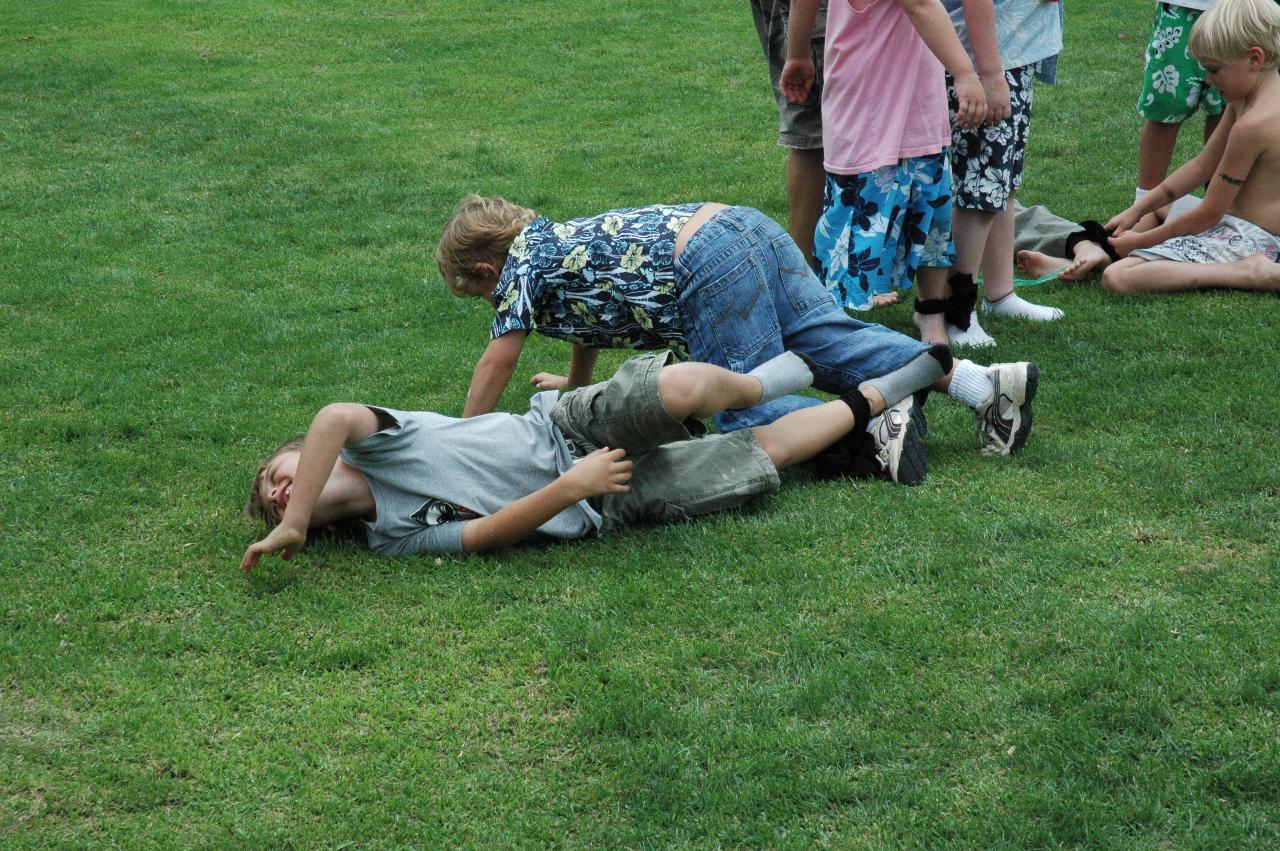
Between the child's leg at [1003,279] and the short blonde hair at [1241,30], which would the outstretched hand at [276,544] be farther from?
the short blonde hair at [1241,30]

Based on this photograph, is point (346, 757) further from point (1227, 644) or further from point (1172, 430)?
point (1172, 430)

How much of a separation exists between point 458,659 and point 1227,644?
6.01ft

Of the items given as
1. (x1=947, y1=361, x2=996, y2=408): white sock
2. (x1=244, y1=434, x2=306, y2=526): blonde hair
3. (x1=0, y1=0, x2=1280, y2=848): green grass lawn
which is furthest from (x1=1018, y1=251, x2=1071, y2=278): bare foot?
(x1=244, y1=434, x2=306, y2=526): blonde hair

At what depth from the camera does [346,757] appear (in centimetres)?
282

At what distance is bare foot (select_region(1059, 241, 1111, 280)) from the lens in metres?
5.68

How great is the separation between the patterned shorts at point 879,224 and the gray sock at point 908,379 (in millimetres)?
723

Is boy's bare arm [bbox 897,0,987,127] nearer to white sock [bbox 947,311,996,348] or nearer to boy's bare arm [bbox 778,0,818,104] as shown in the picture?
boy's bare arm [bbox 778,0,818,104]

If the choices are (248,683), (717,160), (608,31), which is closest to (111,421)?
(248,683)

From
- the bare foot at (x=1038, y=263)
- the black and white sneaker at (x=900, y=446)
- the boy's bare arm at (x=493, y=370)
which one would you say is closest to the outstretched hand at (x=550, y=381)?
the boy's bare arm at (x=493, y=370)

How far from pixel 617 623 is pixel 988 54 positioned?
2677 millimetres

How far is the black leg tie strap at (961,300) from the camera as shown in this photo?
A: 4.99 meters

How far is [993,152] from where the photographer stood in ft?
16.1

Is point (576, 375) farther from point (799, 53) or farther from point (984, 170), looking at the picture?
point (984, 170)

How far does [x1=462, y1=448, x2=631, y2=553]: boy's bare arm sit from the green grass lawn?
99 mm
